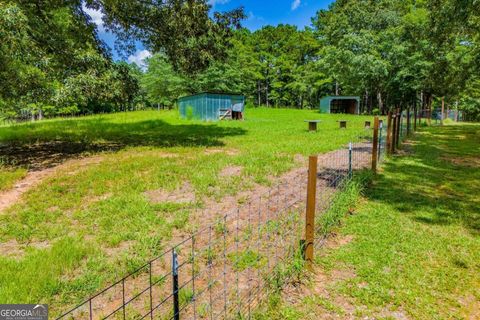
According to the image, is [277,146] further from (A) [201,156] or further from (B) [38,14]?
(B) [38,14]

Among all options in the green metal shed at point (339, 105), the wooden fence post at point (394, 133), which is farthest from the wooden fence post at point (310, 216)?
the green metal shed at point (339, 105)

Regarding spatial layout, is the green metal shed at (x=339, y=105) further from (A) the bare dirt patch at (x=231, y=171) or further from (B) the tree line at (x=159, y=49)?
(A) the bare dirt patch at (x=231, y=171)

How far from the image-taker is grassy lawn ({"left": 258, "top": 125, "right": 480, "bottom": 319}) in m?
2.78

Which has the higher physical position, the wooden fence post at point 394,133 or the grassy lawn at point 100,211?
the wooden fence post at point 394,133

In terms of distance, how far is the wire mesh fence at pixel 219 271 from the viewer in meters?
2.69

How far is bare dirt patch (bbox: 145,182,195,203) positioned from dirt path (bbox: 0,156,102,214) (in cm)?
228

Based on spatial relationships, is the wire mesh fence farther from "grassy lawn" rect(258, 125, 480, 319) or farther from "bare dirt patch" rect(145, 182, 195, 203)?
"bare dirt patch" rect(145, 182, 195, 203)

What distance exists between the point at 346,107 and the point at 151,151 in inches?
1180

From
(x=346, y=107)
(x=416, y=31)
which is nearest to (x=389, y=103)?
(x=346, y=107)

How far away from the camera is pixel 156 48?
40.2 ft

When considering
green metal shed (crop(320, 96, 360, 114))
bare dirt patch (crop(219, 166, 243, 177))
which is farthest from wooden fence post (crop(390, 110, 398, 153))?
green metal shed (crop(320, 96, 360, 114))

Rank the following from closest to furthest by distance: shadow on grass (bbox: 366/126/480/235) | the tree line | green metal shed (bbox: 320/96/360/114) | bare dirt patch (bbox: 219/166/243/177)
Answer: shadow on grass (bbox: 366/126/480/235), bare dirt patch (bbox: 219/166/243/177), the tree line, green metal shed (bbox: 320/96/360/114)

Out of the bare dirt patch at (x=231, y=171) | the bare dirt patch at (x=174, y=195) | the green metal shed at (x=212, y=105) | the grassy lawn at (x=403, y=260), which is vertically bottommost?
the grassy lawn at (x=403, y=260)

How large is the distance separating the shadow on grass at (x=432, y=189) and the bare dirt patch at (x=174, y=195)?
3.16 metres
